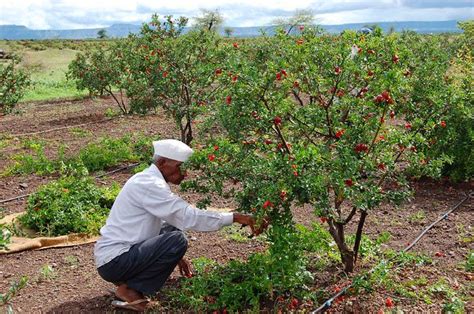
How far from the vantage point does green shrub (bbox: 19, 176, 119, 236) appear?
544 centimetres

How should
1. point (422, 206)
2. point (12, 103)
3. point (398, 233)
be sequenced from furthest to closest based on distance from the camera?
point (12, 103)
point (422, 206)
point (398, 233)

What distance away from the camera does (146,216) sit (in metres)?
3.84

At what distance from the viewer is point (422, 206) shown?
6.24 m

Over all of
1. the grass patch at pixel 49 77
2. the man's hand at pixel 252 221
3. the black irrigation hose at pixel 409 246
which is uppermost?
the man's hand at pixel 252 221

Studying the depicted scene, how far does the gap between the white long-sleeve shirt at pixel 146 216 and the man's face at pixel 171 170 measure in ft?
0.13

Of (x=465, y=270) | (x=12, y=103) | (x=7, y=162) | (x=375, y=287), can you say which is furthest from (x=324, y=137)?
(x=12, y=103)

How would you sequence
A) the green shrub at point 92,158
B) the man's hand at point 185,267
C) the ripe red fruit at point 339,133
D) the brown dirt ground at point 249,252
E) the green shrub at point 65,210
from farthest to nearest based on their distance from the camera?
the green shrub at point 92,158 < the green shrub at point 65,210 < the man's hand at point 185,267 < the brown dirt ground at point 249,252 < the ripe red fruit at point 339,133

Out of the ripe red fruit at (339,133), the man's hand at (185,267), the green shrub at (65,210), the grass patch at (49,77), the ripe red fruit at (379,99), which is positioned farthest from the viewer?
the grass patch at (49,77)

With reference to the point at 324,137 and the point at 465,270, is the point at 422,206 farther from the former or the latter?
the point at 324,137

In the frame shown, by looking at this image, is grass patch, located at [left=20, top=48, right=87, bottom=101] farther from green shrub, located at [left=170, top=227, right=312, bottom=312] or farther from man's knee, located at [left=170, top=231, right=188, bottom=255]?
green shrub, located at [left=170, top=227, right=312, bottom=312]

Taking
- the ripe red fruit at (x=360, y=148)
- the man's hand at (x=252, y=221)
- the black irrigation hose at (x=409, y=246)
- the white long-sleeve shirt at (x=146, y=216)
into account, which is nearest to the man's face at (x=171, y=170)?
the white long-sleeve shirt at (x=146, y=216)

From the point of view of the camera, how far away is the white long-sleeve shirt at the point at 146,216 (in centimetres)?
368

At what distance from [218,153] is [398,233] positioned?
254 cm

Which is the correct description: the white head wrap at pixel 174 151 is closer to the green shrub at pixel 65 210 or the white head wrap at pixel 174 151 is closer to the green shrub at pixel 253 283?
the green shrub at pixel 253 283
